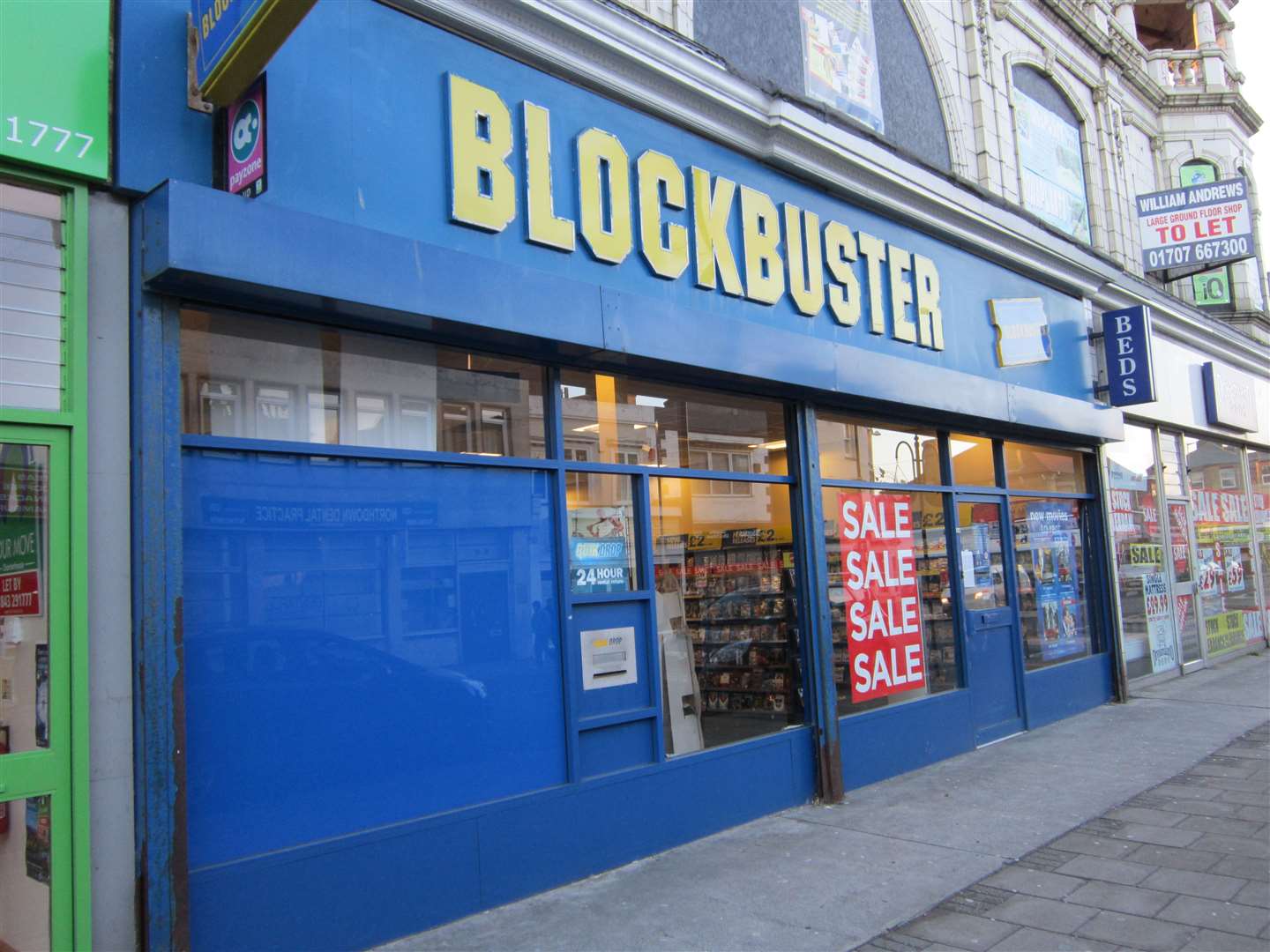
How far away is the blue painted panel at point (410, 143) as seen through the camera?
470cm

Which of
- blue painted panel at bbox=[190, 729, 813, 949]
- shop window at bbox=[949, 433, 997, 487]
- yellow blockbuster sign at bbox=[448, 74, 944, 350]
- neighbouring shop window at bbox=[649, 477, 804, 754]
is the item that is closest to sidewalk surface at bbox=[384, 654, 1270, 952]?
blue painted panel at bbox=[190, 729, 813, 949]

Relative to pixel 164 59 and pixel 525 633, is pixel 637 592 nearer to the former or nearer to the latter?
pixel 525 633

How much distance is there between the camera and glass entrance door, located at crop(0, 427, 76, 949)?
3.77 meters

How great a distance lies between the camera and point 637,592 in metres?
6.31

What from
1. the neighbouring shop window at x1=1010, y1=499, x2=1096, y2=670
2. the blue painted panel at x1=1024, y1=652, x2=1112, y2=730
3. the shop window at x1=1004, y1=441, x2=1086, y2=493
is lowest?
the blue painted panel at x1=1024, y1=652, x2=1112, y2=730

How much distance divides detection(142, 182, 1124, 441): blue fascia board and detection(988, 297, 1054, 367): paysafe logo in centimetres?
295

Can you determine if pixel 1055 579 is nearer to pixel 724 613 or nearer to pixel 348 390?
pixel 724 613

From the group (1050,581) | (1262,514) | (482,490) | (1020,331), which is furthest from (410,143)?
(1262,514)

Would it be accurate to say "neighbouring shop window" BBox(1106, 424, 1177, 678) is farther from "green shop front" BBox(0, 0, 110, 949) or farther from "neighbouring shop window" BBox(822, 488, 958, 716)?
"green shop front" BBox(0, 0, 110, 949)

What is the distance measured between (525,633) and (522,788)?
0.85m

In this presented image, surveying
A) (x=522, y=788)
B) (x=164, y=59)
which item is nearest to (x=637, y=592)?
(x=522, y=788)

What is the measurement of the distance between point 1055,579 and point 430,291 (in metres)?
8.75

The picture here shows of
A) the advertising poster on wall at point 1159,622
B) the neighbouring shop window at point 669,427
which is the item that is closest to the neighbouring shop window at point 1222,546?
the advertising poster on wall at point 1159,622

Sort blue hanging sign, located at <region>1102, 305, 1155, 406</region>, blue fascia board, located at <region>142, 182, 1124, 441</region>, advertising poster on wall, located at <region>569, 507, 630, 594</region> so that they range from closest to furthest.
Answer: blue fascia board, located at <region>142, 182, 1124, 441</region>
advertising poster on wall, located at <region>569, 507, 630, 594</region>
blue hanging sign, located at <region>1102, 305, 1155, 406</region>
